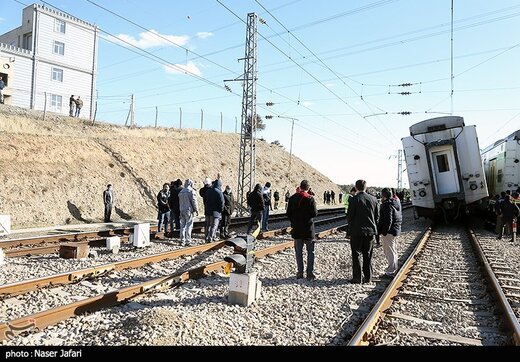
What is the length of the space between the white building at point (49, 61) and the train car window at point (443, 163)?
2834cm

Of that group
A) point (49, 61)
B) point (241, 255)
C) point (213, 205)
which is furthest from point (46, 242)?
point (49, 61)

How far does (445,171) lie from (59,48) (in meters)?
33.8

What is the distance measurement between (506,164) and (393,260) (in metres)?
13.6

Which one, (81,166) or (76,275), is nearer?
(76,275)

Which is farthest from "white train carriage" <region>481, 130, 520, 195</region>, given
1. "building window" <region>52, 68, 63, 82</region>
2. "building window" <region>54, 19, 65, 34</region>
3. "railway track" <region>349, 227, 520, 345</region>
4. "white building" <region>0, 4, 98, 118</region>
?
"building window" <region>54, 19, 65, 34</region>

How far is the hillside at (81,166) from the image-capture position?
20359 millimetres

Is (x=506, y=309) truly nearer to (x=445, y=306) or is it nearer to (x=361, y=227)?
(x=445, y=306)

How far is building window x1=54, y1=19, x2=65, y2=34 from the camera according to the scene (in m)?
37.4

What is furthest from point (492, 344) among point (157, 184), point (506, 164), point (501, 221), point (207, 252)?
point (157, 184)

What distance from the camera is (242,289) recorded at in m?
6.36

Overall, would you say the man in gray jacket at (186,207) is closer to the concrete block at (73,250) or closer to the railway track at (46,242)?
the railway track at (46,242)

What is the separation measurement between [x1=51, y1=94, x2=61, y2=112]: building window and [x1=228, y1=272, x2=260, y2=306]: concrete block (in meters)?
35.3

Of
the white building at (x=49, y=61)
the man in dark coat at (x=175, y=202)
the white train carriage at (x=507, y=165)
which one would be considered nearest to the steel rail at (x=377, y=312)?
the man in dark coat at (x=175, y=202)
